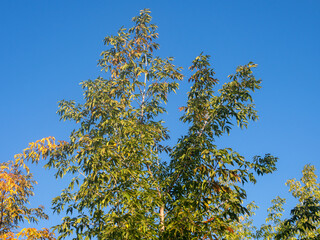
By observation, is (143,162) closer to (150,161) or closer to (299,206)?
(150,161)

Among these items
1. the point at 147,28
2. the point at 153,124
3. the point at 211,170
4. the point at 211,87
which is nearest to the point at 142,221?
the point at 211,170

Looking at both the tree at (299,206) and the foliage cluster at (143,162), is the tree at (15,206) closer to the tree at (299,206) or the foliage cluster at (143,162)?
the foliage cluster at (143,162)

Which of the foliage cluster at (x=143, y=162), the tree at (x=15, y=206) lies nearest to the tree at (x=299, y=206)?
the foliage cluster at (x=143, y=162)

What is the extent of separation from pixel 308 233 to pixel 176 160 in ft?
26.5

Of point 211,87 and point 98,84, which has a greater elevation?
point 98,84

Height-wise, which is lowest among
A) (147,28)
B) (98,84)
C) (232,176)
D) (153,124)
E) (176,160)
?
(232,176)

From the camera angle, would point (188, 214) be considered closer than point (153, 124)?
Yes

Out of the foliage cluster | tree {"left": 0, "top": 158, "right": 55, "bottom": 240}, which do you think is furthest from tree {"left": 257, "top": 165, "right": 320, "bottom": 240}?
tree {"left": 0, "top": 158, "right": 55, "bottom": 240}

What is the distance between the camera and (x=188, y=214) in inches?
384

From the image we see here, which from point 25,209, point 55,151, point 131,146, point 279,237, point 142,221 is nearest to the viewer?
point 142,221

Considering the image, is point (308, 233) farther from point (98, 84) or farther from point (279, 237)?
point (98, 84)

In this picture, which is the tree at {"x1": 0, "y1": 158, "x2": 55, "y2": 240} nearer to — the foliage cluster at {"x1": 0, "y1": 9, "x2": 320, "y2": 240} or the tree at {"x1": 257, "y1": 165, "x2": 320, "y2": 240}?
the foliage cluster at {"x1": 0, "y1": 9, "x2": 320, "y2": 240}

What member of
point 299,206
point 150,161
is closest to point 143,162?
point 150,161

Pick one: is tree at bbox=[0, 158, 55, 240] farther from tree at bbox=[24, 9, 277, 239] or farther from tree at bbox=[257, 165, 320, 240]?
tree at bbox=[257, 165, 320, 240]
